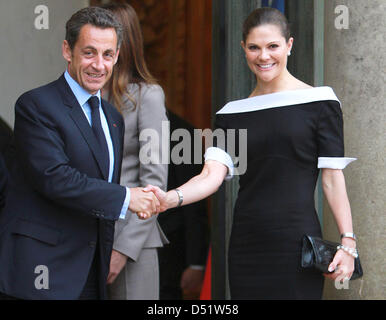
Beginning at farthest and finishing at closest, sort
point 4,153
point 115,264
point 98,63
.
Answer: point 4,153 < point 115,264 < point 98,63

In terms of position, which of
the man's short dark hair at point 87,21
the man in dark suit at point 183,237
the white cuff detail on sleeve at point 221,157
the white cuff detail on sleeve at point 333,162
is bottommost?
the man in dark suit at point 183,237

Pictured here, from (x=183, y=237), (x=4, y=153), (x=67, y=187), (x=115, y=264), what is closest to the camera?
(x=67, y=187)

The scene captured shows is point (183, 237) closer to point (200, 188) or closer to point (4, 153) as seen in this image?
point (4, 153)

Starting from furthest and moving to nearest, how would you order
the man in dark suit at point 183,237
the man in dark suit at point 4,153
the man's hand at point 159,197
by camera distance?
the man in dark suit at point 183,237, the man's hand at point 159,197, the man in dark suit at point 4,153

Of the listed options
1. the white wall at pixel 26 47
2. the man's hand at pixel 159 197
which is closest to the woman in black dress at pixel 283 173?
the man's hand at pixel 159 197

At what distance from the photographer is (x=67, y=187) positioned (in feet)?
10.6

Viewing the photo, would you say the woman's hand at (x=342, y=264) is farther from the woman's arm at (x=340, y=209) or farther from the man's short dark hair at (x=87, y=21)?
the man's short dark hair at (x=87, y=21)

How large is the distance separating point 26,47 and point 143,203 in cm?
298

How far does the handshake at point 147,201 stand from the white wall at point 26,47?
242cm

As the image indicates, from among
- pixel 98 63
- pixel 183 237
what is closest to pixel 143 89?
pixel 98 63

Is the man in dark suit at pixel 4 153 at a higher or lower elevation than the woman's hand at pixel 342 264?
higher

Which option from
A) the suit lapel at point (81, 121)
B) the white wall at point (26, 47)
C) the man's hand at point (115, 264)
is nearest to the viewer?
the suit lapel at point (81, 121)

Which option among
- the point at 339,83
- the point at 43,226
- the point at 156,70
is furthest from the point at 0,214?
the point at 156,70

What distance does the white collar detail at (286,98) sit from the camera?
340 cm
